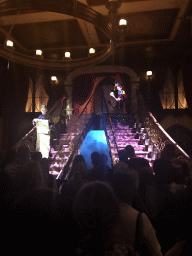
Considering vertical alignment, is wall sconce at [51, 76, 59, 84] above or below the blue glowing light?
above

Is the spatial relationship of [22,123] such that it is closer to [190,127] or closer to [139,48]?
[139,48]

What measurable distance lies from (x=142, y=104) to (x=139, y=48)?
330 centimetres

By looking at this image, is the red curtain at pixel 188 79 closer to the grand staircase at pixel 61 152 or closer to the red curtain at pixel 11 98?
the grand staircase at pixel 61 152

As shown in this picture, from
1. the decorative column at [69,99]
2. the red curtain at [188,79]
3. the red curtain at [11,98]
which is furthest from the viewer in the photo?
the decorative column at [69,99]

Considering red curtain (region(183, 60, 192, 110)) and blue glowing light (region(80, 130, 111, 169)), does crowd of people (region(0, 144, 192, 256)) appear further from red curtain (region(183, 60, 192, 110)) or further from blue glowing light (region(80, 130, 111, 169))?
red curtain (region(183, 60, 192, 110))

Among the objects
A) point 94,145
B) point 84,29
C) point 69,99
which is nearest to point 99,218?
point 84,29

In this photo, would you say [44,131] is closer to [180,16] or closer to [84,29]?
[84,29]

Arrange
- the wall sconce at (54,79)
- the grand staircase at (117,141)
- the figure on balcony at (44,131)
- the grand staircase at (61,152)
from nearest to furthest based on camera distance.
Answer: the figure on balcony at (44,131) < the grand staircase at (61,152) < the grand staircase at (117,141) < the wall sconce at (54,79)

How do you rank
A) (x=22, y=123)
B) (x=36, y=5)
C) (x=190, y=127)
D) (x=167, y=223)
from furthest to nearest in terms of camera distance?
(x=22, y=123) → (x=190, y=127) → (x=36, y=5) → (x=167, y=223)

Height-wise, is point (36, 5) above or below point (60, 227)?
above

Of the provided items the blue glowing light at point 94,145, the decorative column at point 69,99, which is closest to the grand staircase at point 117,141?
the blue glowing light at point 94,145

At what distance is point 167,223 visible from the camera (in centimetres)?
202

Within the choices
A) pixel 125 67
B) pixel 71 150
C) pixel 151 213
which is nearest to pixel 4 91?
pixel 71 150

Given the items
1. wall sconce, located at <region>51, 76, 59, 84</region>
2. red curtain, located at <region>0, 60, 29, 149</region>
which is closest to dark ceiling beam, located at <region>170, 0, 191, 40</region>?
wall sconce, located at <region>51, 76, 59, 84</region>
